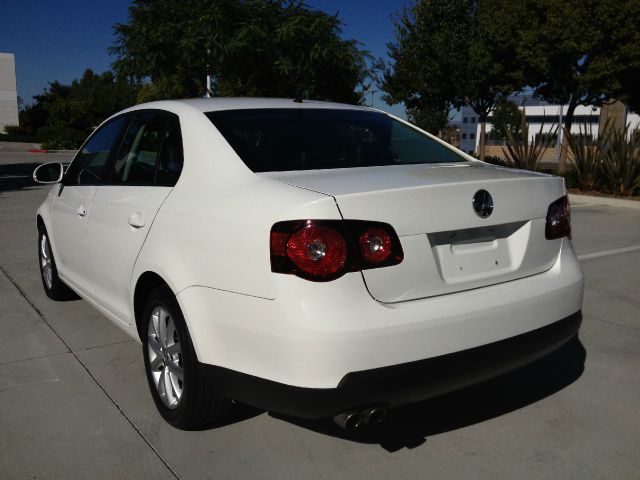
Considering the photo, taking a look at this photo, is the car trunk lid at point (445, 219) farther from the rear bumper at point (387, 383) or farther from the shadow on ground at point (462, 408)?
the shadow on ground at point (462, 408)

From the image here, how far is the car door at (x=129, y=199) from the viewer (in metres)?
3.20

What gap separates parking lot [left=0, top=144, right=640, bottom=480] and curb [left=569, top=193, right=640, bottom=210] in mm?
8934

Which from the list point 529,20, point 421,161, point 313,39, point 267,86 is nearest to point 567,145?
point 529,20

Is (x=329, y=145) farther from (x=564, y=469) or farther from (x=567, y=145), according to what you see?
(x=567, y=145)

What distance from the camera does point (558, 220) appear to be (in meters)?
3.03

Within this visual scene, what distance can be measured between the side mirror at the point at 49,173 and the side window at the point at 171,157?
1869mm

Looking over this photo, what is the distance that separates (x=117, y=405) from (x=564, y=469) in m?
2.19

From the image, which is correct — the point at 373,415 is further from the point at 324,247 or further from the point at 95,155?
the point at 95,155

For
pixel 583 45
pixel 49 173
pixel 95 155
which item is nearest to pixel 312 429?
pixel 95 155

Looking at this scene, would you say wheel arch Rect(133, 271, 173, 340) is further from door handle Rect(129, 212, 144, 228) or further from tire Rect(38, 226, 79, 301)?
tire Rect(38, 226, 79, 301)

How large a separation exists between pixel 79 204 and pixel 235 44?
1692cm

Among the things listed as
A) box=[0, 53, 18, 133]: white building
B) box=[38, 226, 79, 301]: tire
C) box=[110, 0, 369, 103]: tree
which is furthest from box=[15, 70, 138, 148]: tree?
box=[38, 226, 79, 301]: tire

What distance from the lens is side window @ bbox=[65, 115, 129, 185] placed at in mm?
4037

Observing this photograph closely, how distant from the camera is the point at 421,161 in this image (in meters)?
3.45
